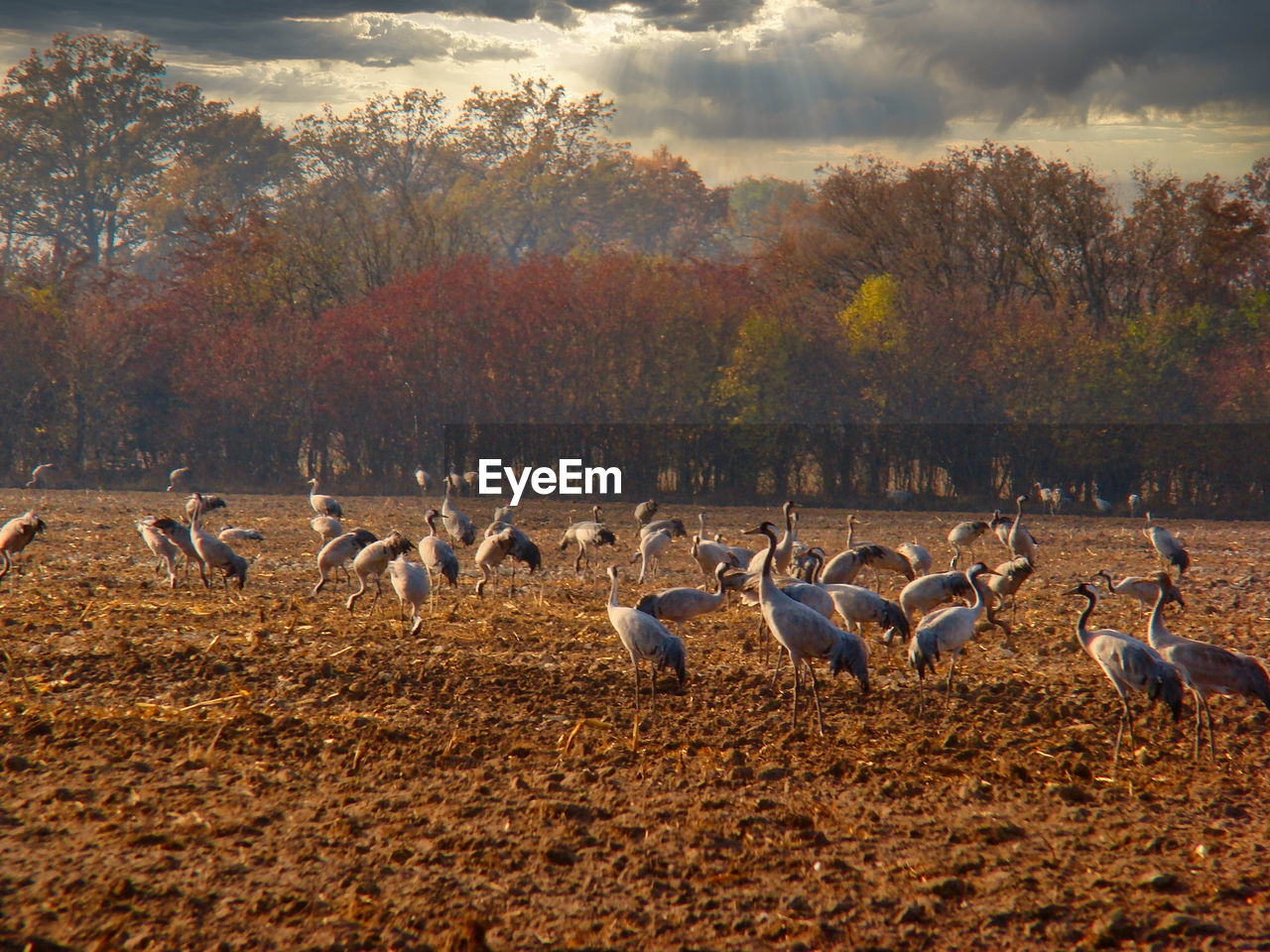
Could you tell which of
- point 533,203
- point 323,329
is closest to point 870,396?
point 323,329

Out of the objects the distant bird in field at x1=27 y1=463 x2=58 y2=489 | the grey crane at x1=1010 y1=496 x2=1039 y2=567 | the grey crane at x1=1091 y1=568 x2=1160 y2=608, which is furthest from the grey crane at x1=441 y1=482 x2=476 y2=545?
the distant bird in field at x1=27 y1=463 x2=58 y2=489

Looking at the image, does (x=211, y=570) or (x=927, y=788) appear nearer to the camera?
(x=927, y=788)

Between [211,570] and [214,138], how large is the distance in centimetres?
5261

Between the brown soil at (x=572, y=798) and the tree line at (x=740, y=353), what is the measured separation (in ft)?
54.1

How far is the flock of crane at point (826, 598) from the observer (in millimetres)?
7242

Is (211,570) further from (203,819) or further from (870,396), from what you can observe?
(870,396)

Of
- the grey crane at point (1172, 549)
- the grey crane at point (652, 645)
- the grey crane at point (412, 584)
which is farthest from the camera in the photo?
the grey crane at point (1172, 549)

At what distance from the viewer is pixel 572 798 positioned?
608cm

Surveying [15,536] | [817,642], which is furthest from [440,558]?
[817,642]

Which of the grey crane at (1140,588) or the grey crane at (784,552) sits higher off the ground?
the grey crane at (784,552)

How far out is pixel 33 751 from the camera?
6.59 m

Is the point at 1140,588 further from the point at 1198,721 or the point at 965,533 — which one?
the point at 1198,721

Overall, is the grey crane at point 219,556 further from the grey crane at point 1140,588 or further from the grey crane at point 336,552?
the grey crane at point 1140,588

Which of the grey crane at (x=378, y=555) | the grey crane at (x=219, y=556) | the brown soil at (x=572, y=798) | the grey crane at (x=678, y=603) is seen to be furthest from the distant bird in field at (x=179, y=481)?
the grey crane at (x=678, y=603)
